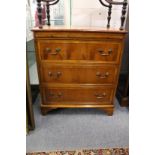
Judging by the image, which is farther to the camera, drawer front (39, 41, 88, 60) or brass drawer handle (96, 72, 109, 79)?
brass drawer handle (96, 72, 109, 79)

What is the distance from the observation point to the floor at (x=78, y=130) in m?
1.47

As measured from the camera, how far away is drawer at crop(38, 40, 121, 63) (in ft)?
4.94

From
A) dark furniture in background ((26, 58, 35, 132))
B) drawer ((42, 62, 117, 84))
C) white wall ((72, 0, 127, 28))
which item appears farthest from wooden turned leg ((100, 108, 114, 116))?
white wall ((72, 0, 127, 28))

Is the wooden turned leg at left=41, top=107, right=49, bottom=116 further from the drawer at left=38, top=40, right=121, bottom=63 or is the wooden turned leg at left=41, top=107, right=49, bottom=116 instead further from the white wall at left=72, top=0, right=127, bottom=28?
the white wall at left=72, top=0, right=127, bottom=28

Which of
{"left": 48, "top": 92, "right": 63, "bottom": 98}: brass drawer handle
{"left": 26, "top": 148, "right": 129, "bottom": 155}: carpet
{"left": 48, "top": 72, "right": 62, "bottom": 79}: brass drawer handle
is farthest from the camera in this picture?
{"left": 48, "top": 92, "right": 63, "bottom": 98}: brass drawer handle

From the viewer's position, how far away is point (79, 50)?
1.53 meters

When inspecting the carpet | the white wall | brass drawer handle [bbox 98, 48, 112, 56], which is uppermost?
the white wall

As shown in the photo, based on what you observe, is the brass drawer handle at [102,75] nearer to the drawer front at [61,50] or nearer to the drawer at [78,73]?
the drawer at [78,73]

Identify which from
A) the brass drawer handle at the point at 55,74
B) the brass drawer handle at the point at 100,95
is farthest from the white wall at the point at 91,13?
the brass drawer handle at the point at 100,95

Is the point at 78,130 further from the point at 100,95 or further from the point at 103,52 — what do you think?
the point at 103,52
